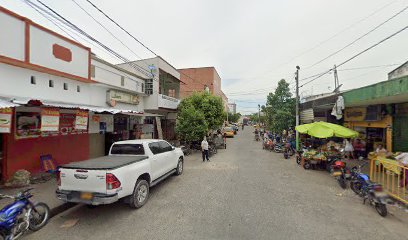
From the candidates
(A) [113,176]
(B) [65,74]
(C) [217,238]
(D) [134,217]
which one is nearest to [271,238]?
(C) [217,238]

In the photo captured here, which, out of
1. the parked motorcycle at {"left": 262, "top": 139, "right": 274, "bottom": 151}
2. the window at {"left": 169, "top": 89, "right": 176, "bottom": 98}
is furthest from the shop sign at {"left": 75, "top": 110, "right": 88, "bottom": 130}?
the window at {"left": 169, "top": 89, "right": 176, "bottom": 98}

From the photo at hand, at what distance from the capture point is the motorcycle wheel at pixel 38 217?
14.7ft

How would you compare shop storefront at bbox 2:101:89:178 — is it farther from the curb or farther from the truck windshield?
the curb

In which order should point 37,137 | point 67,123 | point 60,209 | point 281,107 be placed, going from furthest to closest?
1. point 281,107
2. point 67,123
3. point 37,137
4. point 60,209

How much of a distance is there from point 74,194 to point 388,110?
47.2 feet

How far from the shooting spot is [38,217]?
4621mm

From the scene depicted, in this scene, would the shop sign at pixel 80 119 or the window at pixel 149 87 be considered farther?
the window at pixel 149 87

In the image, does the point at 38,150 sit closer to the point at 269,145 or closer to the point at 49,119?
the point at 49,119

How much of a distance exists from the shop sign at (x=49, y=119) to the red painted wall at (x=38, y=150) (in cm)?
133

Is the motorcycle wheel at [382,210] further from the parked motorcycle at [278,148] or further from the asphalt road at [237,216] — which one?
the parked motorcycle at [278,148]

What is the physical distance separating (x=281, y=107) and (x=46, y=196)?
65.1 feet

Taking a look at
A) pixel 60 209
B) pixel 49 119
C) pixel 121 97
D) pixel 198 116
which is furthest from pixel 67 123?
pixel 198 116

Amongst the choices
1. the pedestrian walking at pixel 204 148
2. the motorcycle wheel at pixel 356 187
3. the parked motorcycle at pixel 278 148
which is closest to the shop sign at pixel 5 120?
the pedestrian walking at pixel 204 148

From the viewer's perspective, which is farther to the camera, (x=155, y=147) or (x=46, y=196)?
(x=155, y=147)
